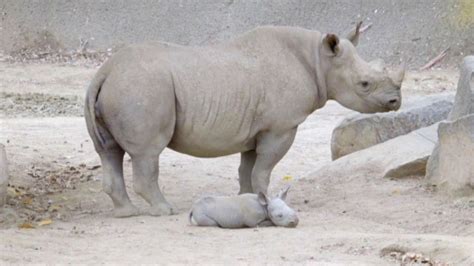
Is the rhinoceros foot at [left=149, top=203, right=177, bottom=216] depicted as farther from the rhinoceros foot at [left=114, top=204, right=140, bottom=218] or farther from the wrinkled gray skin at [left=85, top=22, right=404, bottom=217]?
the rhinoceros foot at [left=114, top=204, right=140, bottom=218]

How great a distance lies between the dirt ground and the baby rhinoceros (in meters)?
0.14

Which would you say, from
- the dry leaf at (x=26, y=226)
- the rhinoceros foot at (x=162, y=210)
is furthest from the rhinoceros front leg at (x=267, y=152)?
the dry leaf at (x=26, y=226)

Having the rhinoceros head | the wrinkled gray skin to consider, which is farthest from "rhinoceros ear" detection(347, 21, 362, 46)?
the rhinoceros head

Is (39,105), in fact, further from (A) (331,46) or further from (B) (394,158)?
(A) (331,46)

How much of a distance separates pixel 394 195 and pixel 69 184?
3.38m

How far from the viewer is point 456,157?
9711mm

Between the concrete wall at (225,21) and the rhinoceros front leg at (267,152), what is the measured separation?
13.4 m

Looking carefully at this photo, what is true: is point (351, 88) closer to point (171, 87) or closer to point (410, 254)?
point (171, 87)

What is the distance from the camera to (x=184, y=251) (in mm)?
7832

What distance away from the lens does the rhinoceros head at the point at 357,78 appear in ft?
34.3

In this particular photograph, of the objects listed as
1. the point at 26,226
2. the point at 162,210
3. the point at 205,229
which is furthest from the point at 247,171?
the point at 26,226

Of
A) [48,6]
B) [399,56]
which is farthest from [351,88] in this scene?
[48,6]

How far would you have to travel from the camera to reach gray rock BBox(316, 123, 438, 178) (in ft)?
35.3

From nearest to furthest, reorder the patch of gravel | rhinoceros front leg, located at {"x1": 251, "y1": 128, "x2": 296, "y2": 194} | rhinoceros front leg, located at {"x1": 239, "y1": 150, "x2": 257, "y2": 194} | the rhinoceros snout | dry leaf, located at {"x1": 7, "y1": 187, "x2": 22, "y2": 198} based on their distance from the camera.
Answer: rhinoceros front leg, located at {"x1": 251, "y1": 128, "x2": 296, "y2": 194}
the rhinoceros snout
rhinoceros front leg, located at {"x1": 239, "y1": 150, "x2": 257, "y2": 194}
dry leaf, located at {"x1": 7, "y1": 187, "x2": 22, "y2": 198}
the patch of gravel
